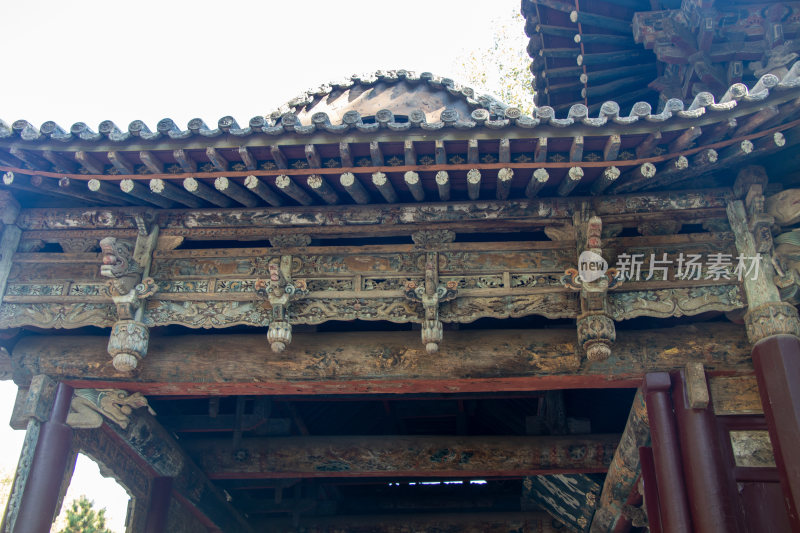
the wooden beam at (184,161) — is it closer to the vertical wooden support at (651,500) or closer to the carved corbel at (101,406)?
the carved corbel at (101,406)

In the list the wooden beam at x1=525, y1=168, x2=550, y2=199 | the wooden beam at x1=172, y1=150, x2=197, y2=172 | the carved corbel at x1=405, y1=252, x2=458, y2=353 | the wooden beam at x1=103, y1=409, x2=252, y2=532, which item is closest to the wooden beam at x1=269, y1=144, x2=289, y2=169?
the wooden beam at x1=172, y1=150, x2=197, y2=172

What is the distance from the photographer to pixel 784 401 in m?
4.89

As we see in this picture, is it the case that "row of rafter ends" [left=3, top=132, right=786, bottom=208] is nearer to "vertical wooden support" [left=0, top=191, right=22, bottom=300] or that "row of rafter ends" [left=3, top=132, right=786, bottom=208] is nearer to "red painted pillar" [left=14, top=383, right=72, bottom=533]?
"vertical wooden support" [left=0, top=191, right=22, bottom=300]

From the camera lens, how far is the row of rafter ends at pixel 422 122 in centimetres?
506

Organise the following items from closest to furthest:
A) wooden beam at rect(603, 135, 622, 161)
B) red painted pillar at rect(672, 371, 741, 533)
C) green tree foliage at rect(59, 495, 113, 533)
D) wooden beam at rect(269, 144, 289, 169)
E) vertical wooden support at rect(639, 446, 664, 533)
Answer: red painted pillar at rect(672, 371, 741, 533) < wooden beam at rect(603, 135, 622, 161) < wooden beam at rect(269, 144, 289, 169) < vertical wooden support at rect(639, 446, 664, 533) < green tree foliage at rect(59, 495, 113, 533)

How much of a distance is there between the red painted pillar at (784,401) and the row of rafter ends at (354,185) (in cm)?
138

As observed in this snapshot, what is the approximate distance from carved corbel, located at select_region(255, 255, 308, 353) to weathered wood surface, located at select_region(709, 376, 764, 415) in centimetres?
321

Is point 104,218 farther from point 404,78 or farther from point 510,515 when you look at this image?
point 510,515

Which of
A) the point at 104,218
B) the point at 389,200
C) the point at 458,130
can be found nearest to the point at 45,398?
the point at 104,218

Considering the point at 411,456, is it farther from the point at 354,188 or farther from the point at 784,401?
the point at 784,401

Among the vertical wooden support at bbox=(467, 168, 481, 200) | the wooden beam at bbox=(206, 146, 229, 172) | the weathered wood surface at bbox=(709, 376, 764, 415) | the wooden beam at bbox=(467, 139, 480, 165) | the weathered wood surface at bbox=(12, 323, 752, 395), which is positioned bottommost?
the weathered wood surface at bbox=(709, 376, 764, 415)

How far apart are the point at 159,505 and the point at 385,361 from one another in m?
3.14

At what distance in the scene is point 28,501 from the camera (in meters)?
5.55

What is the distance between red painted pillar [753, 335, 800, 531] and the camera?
4697 mm
